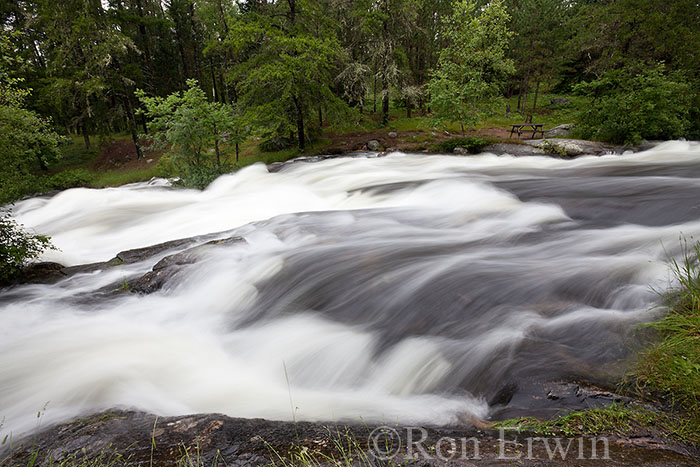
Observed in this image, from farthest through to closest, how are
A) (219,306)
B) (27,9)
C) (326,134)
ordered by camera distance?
1. (27,9)
2. (326,134)
3. (219,306)

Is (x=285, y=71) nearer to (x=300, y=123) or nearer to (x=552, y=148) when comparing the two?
(x=300, y=123)

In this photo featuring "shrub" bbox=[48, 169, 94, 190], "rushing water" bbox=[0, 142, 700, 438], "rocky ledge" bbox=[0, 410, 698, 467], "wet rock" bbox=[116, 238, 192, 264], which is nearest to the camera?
"rocky ledge" bbox=[0, 410, 698, 467]

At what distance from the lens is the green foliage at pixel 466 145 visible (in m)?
16.0

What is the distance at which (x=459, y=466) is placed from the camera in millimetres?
1952

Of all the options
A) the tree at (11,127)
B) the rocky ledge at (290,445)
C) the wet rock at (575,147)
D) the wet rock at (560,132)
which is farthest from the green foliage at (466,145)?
the rocky ledge at (290,445)

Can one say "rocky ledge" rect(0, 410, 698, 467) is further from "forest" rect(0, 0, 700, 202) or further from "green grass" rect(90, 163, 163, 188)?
"green grass" rect(90, 163, 163, 188)

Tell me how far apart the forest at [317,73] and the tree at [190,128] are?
5 cm

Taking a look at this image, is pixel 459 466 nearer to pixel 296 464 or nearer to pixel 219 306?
pixel 296 464

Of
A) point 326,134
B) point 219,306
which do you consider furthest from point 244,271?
point 326,134

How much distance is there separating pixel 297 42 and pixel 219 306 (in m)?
12.8

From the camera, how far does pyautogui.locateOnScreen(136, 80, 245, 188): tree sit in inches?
524

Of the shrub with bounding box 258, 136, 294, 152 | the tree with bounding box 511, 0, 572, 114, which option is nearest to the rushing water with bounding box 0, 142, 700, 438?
the shrub with bounding box 258, 136, 294, 152

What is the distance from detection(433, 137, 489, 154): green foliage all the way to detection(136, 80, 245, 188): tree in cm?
928

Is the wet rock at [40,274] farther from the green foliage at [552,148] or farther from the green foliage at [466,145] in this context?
the green foliage at [552,148]
